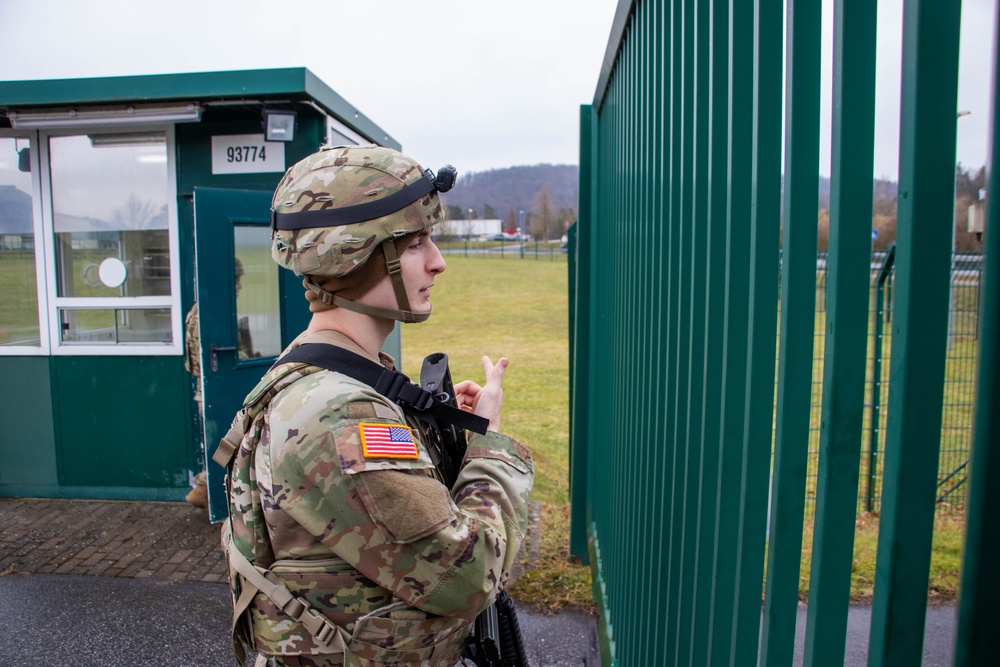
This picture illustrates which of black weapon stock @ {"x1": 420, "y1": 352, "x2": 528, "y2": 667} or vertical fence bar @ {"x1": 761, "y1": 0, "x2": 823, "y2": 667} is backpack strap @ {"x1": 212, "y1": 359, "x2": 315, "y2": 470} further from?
vertical fence bar @ {"x1": 761, "y1": 0, "x2": 823, "y2": 667}

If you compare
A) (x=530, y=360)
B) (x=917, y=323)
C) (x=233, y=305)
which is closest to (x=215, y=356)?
(x=233, y=305)

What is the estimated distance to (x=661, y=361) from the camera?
1739 millimetres

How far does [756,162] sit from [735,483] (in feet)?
1.71

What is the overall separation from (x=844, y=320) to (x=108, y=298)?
19.5 ft

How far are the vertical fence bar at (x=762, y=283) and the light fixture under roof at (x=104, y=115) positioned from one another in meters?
4.77

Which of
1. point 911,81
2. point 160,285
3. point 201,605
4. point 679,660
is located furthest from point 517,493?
point 160,285

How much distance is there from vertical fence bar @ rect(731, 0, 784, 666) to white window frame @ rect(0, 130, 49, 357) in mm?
6016

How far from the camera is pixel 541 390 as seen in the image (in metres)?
10.2

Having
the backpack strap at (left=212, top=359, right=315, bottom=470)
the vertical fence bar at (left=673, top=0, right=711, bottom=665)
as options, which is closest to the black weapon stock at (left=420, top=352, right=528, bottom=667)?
the backpack strap at (left=212, top=359, right=315, bottom=470)

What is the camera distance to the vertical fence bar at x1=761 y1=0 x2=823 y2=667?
876 mm

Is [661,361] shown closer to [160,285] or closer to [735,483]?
[735,483]

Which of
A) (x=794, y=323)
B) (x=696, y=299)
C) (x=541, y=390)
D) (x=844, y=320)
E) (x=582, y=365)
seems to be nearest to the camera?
(x=844, y=320)

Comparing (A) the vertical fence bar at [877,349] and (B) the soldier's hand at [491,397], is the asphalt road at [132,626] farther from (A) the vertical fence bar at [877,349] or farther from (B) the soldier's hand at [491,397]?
(B) the soldier's hand at [491,397]

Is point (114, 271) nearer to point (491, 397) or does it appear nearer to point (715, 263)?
point (491, 397)
